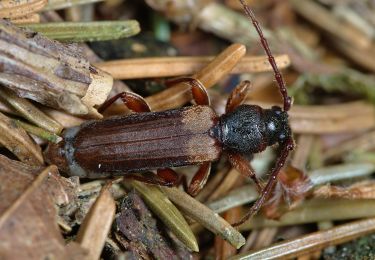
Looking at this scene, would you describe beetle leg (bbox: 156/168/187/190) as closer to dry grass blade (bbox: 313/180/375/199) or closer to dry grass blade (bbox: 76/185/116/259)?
dry grass blade (bbox: 76/185/116/259)

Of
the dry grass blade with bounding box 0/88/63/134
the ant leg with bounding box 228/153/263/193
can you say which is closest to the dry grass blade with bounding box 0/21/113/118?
the dry grass blade with bounding box 0/88/63/134

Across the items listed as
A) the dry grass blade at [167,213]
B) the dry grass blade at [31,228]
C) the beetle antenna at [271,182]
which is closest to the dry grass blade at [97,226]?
the dry grass blade at [31,228]

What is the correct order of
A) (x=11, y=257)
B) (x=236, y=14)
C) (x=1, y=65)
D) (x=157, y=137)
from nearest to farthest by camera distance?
(x=11, y=257)
(x=1, y=65)
(x=157, y=137)
(x=236, y=14)

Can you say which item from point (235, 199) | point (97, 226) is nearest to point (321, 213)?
point (235, 199)

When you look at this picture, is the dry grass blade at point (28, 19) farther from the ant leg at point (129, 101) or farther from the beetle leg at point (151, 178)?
the beetle leg at point (151, 178)

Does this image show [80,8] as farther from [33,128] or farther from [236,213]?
[236,213]

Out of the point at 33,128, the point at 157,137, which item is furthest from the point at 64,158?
the point at 157,137
